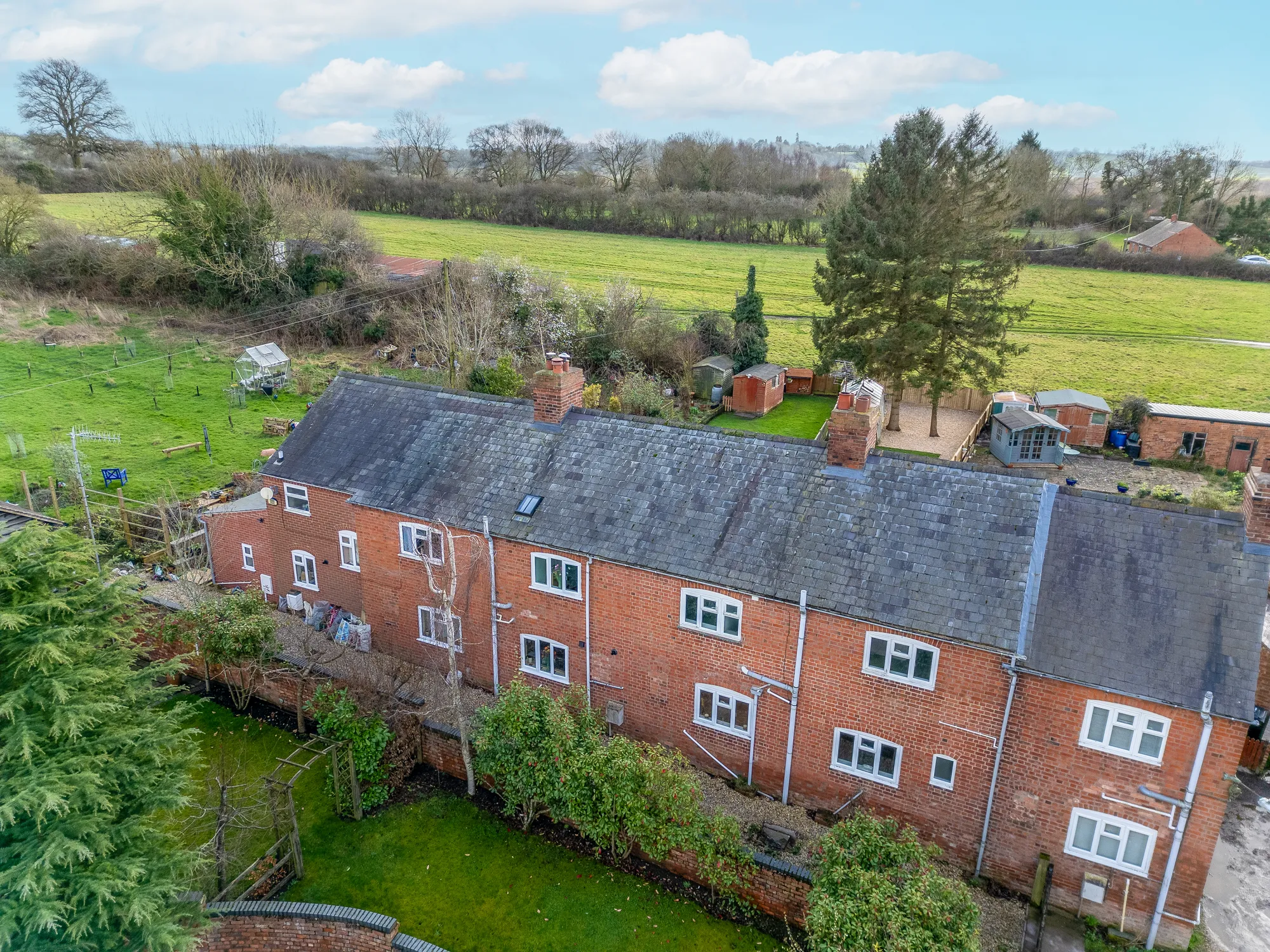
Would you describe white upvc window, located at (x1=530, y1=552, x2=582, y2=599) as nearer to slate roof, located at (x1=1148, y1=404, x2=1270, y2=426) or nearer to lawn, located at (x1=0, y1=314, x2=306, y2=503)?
lawn, located at (x1=0, y1=314, x2=306, y2=503)

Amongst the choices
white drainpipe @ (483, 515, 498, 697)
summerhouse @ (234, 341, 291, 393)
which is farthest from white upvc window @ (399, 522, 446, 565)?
summerhouse @ (234, 341, 291, 393)

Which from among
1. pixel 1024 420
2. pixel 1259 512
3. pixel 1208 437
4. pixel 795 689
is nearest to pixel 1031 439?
pixel 1024 420

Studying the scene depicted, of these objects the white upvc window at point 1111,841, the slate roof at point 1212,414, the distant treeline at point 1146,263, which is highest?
the distant treeline at point 1146,263

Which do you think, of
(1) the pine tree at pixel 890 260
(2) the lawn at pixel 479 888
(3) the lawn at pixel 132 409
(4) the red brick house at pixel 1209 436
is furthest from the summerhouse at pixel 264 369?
(4) the red brick house at pixel 1209 436

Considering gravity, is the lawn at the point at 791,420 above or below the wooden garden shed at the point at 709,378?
below

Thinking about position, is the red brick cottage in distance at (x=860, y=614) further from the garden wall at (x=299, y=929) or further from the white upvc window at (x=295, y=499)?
the garden wall at (x=299, y=929)

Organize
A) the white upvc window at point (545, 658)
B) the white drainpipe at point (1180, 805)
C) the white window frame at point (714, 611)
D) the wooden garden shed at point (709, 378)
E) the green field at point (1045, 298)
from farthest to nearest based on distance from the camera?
1. the green field at point (1045, 298)
2. the wooden garden shed at point (709, 378)
3. the white upvc window at point (545, 658)
4. the white window frame at point (714, 611)
5. the white drainpipe at point (1180, 805)
